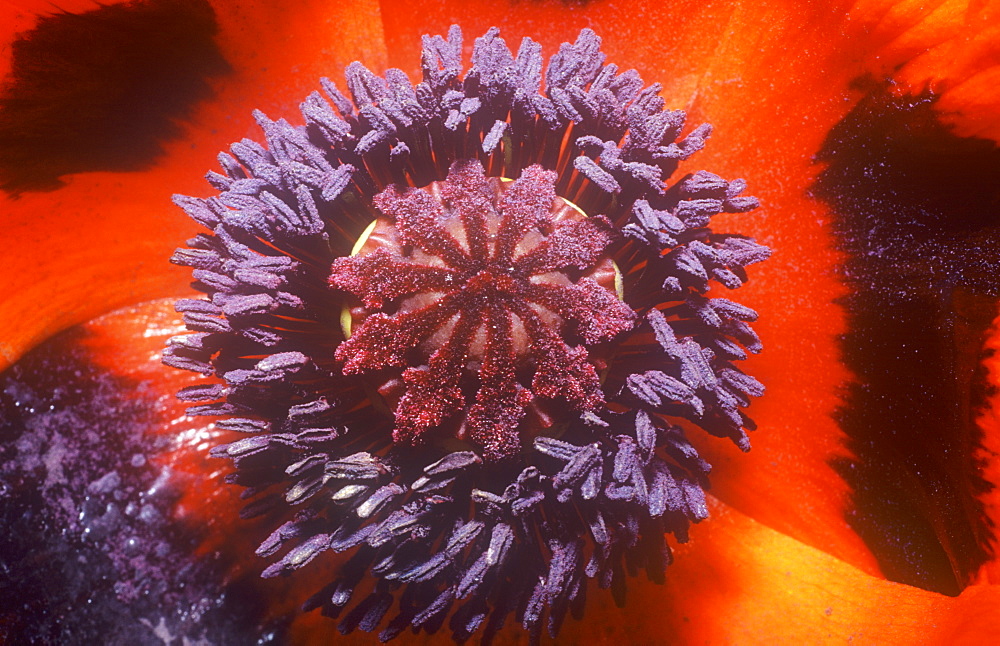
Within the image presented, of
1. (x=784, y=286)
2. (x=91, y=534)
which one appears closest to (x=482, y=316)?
(x=784, y=286)

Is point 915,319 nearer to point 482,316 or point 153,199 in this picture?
point 482,316

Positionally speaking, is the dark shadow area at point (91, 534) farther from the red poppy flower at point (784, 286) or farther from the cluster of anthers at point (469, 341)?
the cluster of anthers at point (469, 341)

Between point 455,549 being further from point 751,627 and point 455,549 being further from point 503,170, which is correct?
point 503,170

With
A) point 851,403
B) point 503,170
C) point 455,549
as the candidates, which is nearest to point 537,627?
point 455,549

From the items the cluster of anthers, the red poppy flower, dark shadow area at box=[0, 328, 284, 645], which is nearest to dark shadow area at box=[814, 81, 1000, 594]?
the red poppy flower

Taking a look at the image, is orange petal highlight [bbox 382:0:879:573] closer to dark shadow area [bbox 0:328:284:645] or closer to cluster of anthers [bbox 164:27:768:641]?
cluster of anthers [bbox 164:27:768:641]
